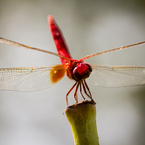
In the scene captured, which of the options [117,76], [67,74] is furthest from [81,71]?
[117,76]

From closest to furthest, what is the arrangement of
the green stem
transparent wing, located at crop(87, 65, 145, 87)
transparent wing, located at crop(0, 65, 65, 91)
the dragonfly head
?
1. the green stem
2. the dragonfly head
3. transparent wing, located at crop(0, 65, 65, 91)
4. transparent wing, located at crop(87, 65, 145, 87)

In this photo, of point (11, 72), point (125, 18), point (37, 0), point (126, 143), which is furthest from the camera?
point (37, 0)

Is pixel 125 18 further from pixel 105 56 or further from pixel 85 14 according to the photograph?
pixel 105 56

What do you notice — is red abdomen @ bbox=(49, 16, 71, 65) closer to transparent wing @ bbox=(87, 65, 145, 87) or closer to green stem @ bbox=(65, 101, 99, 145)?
transparent wing @ bbox=(87, 65, 145, 87)

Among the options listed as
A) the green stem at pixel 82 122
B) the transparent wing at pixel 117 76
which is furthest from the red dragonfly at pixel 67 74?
the green stem at pixel 82 122

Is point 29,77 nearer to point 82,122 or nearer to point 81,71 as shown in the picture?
point 81,71

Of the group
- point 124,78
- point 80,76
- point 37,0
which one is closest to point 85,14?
point 37,0

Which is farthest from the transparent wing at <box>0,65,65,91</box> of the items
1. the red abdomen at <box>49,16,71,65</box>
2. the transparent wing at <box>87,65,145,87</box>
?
the transparent wing at <box>87,65,145,87</box>
